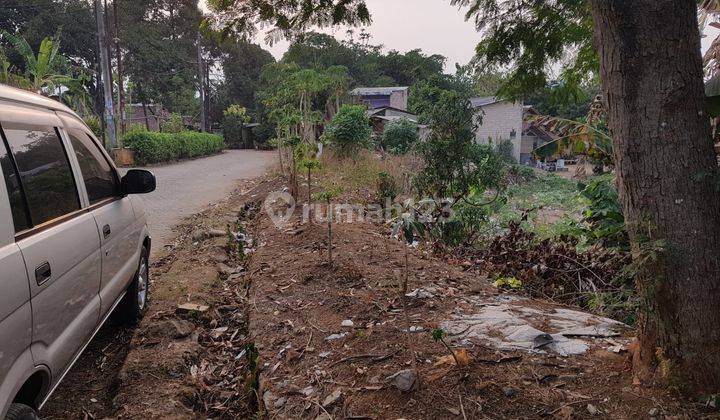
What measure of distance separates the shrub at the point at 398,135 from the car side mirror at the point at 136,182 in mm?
17908

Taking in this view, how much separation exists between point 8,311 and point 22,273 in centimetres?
20

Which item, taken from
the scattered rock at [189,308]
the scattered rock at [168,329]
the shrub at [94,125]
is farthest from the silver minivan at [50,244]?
the shrub at [94,125]

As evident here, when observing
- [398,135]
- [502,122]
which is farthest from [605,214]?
[502,122]

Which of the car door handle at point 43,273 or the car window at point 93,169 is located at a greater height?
the car window at point 93,169

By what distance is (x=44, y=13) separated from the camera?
104ft

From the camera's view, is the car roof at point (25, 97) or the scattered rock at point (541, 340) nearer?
the car roof at point (25, 97)

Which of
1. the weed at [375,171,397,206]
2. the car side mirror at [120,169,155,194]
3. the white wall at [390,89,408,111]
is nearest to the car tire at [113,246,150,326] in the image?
the car side mirror at [120,169,155,194]

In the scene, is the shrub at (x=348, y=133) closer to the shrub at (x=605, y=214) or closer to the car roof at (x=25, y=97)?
the shrub at (x=605, y=214)

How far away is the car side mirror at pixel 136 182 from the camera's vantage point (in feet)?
12.7

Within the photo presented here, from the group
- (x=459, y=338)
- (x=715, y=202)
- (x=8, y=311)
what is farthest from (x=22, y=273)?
(x=715, y=202)

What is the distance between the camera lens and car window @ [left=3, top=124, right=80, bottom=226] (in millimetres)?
2318

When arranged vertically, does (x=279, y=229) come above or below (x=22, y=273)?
below

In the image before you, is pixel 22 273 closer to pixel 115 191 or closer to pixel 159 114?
pixel 115 191

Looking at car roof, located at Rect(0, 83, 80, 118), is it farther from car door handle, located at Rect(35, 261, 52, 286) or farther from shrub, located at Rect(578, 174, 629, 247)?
shrub, located at Rect(578, 174, 629, 247)
